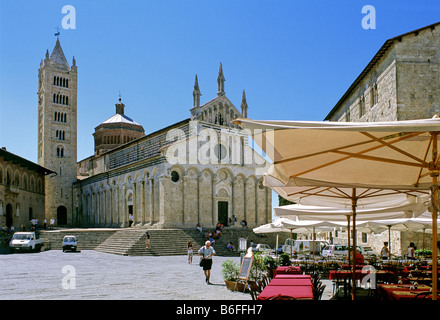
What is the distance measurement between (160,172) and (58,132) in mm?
21644

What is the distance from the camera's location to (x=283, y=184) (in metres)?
5.60

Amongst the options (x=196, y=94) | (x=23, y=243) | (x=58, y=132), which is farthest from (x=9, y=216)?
(x=196, y=94)

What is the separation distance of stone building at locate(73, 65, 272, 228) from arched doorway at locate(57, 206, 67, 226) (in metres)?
8.11

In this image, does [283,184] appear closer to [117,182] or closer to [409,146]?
[409,146]

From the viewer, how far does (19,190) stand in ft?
139

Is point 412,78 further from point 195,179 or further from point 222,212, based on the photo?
point 222,212

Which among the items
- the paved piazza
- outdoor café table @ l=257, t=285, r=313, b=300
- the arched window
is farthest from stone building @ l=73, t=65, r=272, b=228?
outdoor café table @ l=257, t=285, r=313, b=300

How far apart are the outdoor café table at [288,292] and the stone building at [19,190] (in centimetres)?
3640

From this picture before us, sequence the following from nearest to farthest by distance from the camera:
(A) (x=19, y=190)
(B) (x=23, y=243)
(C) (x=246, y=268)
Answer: (C) (x=246, y=268)
(B) (x=23, y=243)
(A) (x=19, y=190)

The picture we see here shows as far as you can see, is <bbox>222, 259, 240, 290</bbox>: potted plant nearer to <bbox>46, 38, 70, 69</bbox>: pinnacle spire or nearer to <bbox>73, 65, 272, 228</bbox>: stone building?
<bbox>73, 65, 272, 228</bbox>: stone building

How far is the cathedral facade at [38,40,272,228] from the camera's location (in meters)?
37.6

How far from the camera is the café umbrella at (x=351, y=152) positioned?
4.04 meters
